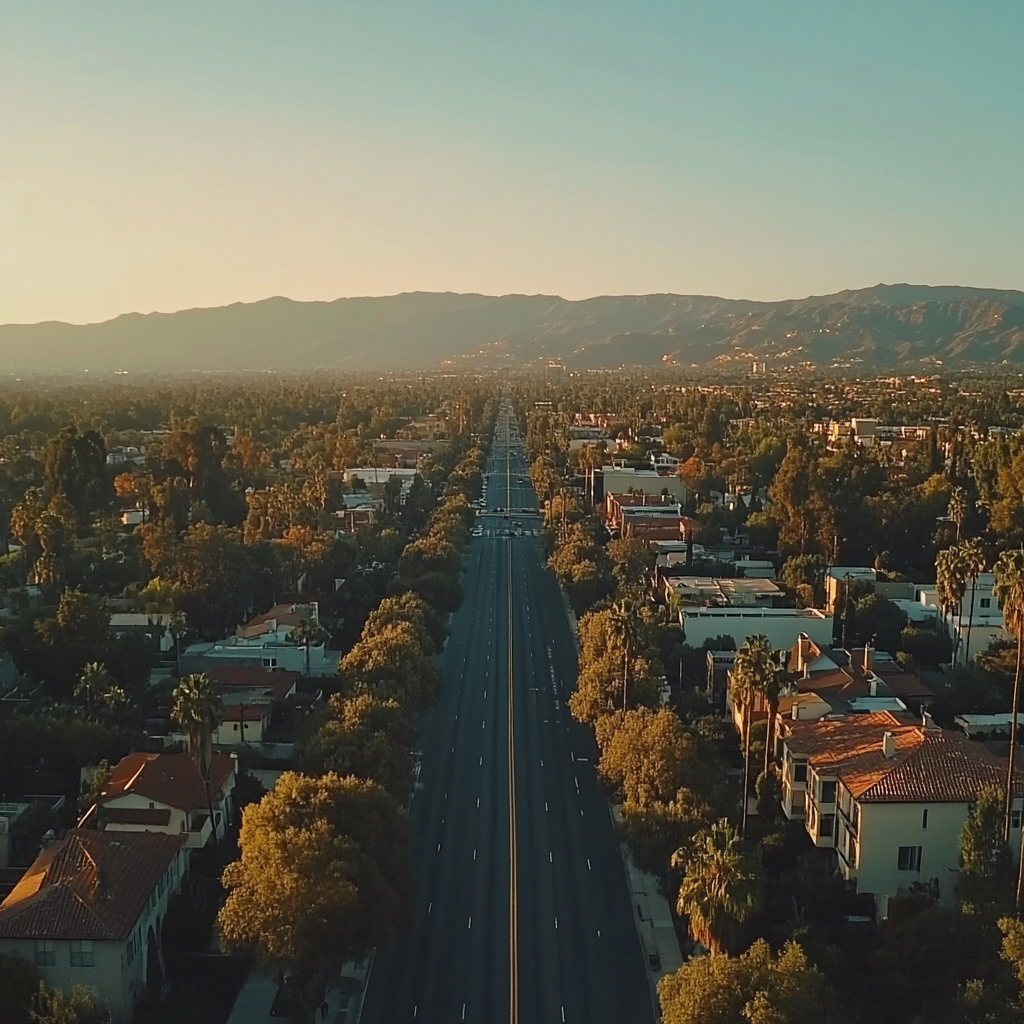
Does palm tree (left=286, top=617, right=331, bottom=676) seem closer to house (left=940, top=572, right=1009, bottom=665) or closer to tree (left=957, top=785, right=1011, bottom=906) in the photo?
house (left=940, top=572, right=1009, bottom=665)

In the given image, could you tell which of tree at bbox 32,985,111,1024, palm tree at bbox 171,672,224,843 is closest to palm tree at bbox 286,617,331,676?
palm tree at bbox 171,672,224,843

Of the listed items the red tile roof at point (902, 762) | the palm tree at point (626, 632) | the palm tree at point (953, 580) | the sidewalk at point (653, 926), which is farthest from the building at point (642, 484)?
the sidewalk at point (653, 926)

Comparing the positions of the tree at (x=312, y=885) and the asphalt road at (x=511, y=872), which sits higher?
the tree at (x=312, y=885)

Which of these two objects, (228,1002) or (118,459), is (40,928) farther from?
(118,459)

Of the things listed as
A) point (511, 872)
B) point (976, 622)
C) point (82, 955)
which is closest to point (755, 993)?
point (511, 872)

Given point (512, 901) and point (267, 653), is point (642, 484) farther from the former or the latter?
point (512, 901)

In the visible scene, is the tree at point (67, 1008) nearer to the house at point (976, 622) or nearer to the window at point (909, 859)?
the window at point (909, 859)
